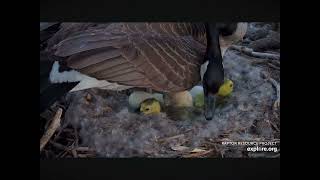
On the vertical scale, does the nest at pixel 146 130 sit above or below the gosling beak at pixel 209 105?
below

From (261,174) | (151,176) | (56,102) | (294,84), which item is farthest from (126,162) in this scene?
(294,84)

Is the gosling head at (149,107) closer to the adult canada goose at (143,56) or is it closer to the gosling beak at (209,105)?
the adult canada goose at (143,56)

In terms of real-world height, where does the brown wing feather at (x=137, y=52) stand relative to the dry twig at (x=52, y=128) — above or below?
above

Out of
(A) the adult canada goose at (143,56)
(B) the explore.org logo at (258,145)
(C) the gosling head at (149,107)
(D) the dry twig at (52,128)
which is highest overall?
(A) the adult canada goose at (143,56)

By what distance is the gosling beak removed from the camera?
5629 mm

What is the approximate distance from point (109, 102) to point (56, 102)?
526 mm

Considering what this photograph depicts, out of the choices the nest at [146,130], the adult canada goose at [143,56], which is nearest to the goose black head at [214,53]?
the adult canada goose at [143,56]

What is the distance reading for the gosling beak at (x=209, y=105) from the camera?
18.5 ft

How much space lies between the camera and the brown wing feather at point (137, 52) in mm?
5609

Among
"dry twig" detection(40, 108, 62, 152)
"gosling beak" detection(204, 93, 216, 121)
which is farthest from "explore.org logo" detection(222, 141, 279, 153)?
"dry twig" detection(40, 108, 62, 152)

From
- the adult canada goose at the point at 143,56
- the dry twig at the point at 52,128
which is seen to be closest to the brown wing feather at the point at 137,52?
the adult canada goose at the point at 143,56

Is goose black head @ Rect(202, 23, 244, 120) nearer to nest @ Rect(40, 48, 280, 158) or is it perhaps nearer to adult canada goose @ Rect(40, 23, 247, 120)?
adult canada goose @ Rect(40, 23, 247, 120)

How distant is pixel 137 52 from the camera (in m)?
5.62

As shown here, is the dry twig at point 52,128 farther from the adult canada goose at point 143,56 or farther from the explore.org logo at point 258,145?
the explore.org logo at point 258,145
